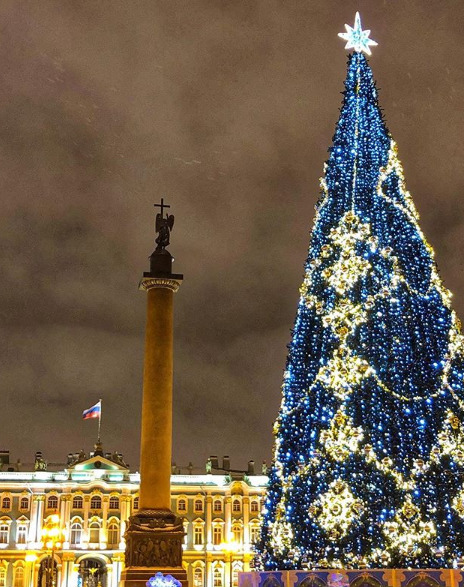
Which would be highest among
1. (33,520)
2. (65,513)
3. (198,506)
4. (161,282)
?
(161,282)

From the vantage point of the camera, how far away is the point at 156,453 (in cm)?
2962

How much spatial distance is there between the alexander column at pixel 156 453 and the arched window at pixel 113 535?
40865mm

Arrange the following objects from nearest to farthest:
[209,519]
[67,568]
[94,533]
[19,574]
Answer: [19,574] < [67,568] < [94,533] < [209,519]

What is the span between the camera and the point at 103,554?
219 feet

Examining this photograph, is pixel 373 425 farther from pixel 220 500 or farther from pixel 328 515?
pixel 220 500

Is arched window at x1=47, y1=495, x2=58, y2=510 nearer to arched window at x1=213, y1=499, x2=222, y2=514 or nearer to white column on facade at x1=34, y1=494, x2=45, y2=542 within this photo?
white column on facade at x1=34, y1=494, x2=45, y2=542

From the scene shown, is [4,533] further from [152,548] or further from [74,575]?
[152,548]

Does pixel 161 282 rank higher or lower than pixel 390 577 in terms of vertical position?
higher

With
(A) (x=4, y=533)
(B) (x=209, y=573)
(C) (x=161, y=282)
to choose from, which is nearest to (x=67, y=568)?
(A) (x=4, y=533)

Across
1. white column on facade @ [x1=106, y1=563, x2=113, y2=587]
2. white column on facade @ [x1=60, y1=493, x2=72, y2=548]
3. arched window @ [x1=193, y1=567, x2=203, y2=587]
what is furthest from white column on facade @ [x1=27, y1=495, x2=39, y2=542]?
arched window @ [x1=193, y1=567, x2=203, y2=587]

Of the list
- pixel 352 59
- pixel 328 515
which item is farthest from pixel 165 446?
pixel 352 59

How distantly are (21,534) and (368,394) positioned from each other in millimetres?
54857

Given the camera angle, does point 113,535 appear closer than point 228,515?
Yes

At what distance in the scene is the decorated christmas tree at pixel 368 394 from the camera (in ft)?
61.2
